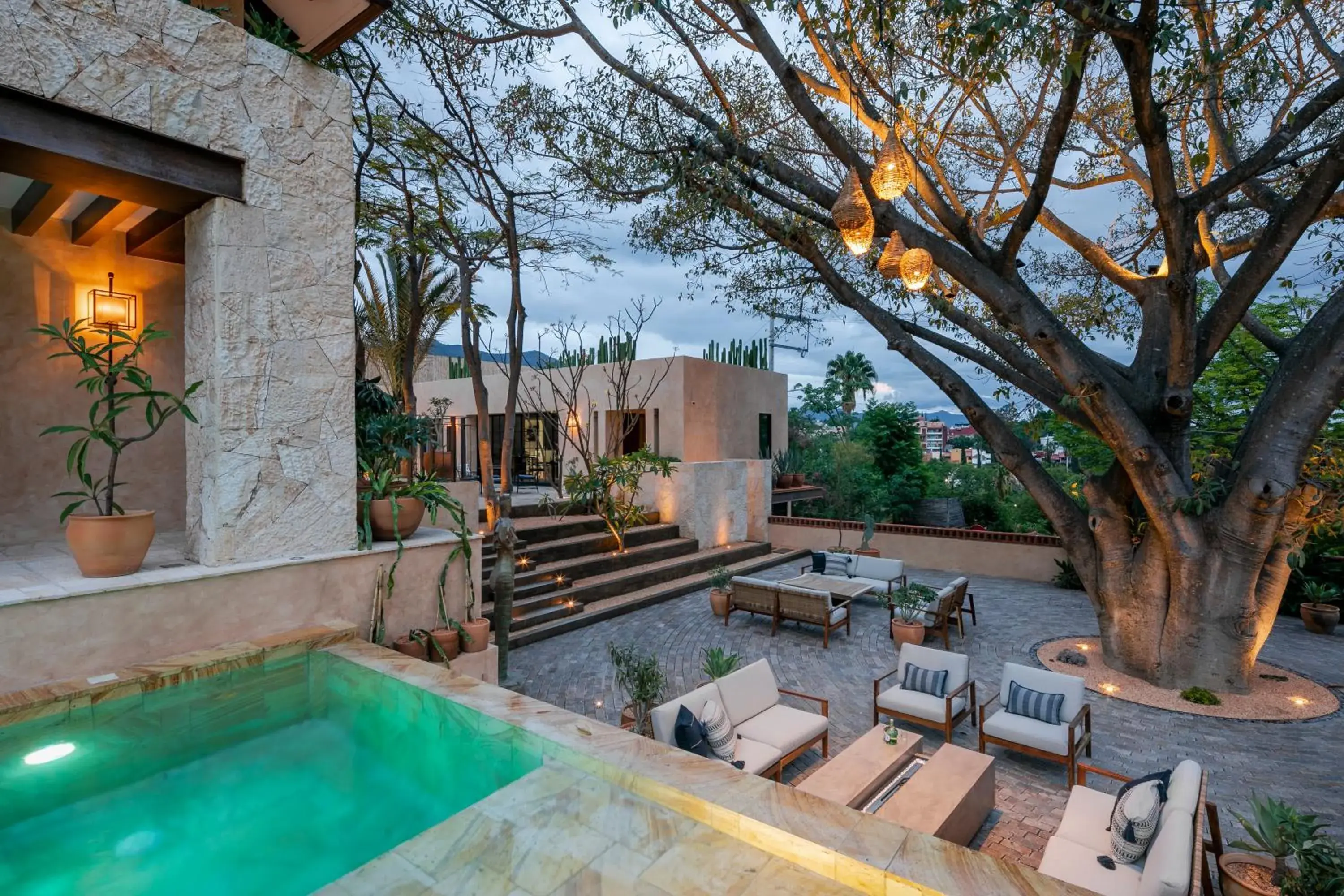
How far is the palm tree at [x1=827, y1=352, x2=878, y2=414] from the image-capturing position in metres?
23.7

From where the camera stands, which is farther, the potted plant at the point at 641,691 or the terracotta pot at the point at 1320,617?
the terracotta pot at the point at 1320,617

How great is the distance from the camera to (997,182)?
25.1 feet

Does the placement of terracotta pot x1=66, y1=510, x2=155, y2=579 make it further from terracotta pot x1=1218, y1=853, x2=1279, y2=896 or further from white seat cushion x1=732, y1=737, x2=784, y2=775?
terracotta pot x1=1218, y1=853, x2=1279, y2=896

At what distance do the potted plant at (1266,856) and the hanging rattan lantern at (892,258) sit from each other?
3753mm

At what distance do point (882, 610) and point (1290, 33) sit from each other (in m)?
7.98

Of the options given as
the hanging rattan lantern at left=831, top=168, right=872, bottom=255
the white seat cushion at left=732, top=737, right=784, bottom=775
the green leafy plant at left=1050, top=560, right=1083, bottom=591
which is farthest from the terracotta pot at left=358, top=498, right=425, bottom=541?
the green leafy plant at left=1050, top=560, right=1083, bottom=591

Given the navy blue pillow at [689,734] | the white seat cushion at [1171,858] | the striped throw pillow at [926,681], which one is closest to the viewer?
the white seat cushion at [1171,858]

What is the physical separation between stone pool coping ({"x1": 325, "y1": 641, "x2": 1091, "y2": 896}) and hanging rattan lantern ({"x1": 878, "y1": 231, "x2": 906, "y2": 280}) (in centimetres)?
381

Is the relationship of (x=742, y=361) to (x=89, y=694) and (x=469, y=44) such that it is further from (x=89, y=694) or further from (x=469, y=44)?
(x=89, y=694)

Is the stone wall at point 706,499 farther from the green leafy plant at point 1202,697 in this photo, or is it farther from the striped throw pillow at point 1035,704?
the green leafy plant at point 1202,697

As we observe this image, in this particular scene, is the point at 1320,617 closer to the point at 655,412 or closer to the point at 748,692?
the point at 748,692

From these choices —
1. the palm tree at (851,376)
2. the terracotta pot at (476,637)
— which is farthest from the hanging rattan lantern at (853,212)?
the palm tree at (851,376)

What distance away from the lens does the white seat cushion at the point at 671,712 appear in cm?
412

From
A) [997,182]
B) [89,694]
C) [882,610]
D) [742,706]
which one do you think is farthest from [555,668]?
[997,182]
